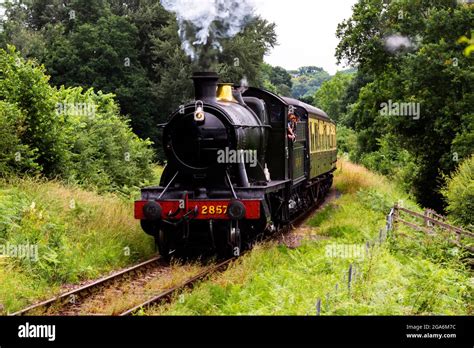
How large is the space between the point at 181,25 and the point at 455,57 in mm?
12389

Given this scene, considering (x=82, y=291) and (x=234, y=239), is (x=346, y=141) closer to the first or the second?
(x=234, y=239)

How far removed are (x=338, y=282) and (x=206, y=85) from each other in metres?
4.70

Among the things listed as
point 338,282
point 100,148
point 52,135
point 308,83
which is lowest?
point 338,282

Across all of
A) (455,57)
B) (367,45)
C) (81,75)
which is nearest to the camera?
(455,57)

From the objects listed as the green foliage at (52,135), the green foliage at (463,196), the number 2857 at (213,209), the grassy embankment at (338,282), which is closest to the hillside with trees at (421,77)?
the green foliage at (463,196)

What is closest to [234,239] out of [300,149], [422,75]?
[300,149]

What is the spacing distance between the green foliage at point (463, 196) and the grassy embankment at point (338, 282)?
446 cm

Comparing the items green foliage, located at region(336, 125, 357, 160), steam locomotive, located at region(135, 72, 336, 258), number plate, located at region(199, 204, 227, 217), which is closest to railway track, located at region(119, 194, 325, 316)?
steam locomotive, located at region(135, 72, 336, 258)

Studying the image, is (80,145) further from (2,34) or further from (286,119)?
(2,34)

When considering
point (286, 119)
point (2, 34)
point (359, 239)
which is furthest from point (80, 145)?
point (2, 34)

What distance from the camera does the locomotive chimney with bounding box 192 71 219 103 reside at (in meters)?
11.9

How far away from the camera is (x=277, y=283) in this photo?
9484 mm

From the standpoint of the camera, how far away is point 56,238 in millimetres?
10789

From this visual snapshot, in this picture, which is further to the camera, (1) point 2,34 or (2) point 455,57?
(1) point 2,34
